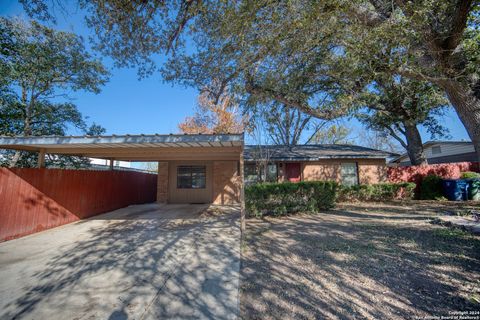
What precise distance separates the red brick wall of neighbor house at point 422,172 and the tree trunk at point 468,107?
9692mm

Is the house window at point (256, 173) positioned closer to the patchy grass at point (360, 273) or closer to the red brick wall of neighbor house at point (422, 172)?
the patchy grass at point (360, 273)

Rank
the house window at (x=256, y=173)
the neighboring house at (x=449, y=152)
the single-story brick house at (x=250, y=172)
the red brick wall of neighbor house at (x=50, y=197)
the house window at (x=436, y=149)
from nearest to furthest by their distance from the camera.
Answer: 1. the red brick wall of neighbor house at (x=50, y=197)
2. the single-story brick house at (x=250, y=172)
3. the house window at (x=256, y=173)
4. the neighboring house at (x=449, y=152)
5. the house window at (x=436, y=149)

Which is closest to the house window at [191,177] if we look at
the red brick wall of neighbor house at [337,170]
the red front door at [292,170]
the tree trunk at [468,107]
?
the red front door at [292,170]

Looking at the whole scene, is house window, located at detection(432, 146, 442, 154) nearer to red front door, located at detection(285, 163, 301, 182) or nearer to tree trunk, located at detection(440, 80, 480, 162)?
red front door, located at detection(285, 163, 301, 182)

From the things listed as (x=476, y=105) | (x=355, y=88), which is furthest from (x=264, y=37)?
(x=476, y=105)

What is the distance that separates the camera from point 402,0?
474cm

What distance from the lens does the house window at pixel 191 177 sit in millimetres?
12539

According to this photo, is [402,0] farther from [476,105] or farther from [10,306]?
[10,306]

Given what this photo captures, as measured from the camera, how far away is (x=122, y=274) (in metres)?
3.62

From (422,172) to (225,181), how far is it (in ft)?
40.3

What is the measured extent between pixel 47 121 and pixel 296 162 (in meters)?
14.5

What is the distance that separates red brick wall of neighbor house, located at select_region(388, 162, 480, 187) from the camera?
12.6m

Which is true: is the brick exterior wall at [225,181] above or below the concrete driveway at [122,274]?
above

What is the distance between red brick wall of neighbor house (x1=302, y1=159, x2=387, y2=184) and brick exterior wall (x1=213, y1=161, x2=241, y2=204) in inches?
164
